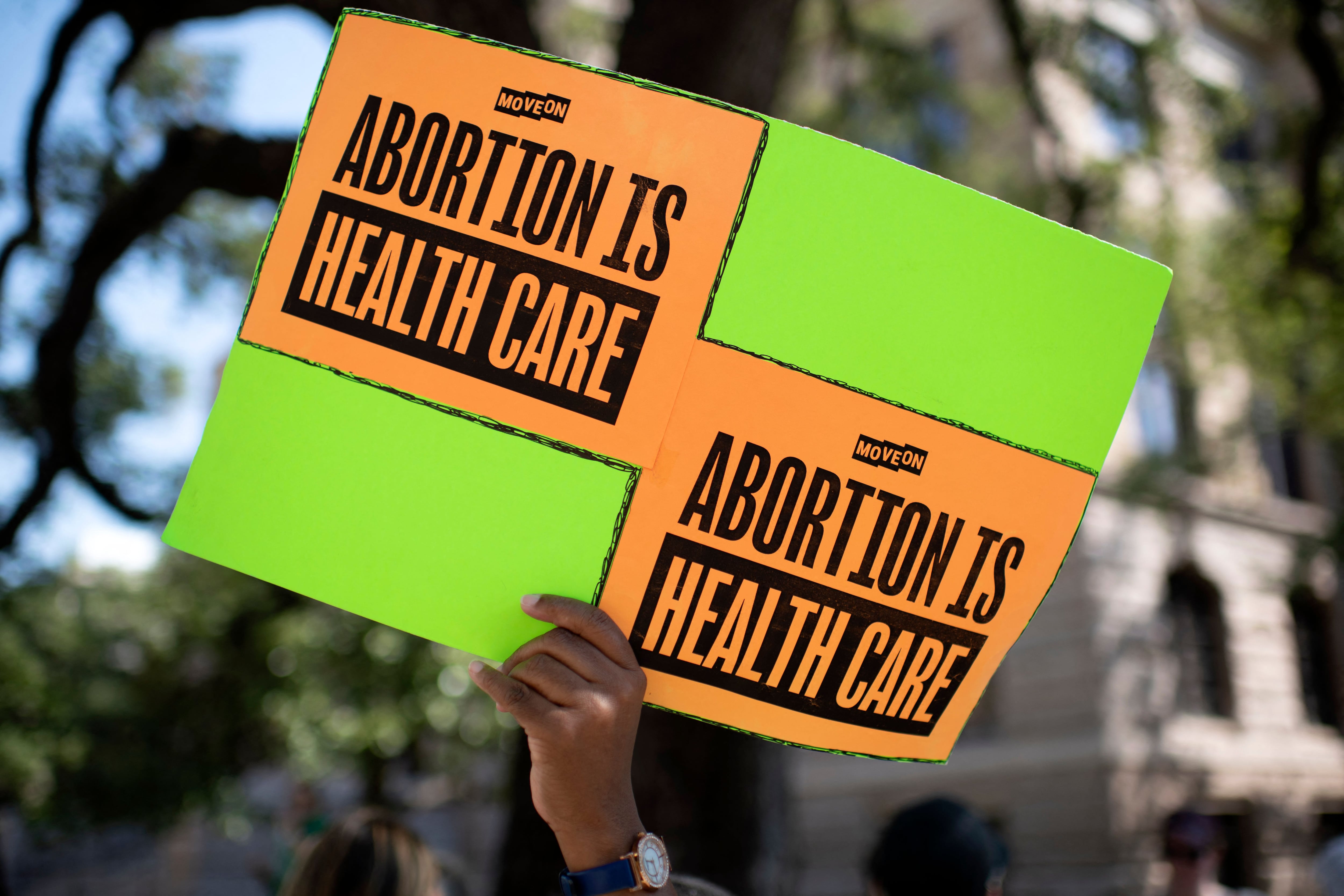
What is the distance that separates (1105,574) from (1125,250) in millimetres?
12927

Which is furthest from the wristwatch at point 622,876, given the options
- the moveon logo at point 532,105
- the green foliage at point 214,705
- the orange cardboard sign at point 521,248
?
the green foliage at point 214,705

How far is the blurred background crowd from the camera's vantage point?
14.2ft

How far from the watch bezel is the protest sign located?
171mm

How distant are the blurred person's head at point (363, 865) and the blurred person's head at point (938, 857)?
3.46 feet

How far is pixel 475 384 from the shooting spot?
3.84 feet

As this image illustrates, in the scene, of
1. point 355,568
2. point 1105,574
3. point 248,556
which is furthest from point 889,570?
point 1105,574

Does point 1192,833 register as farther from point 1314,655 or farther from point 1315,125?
point 1314,655

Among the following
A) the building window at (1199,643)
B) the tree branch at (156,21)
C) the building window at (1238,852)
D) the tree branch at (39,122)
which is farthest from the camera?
the building window at (1199,643)

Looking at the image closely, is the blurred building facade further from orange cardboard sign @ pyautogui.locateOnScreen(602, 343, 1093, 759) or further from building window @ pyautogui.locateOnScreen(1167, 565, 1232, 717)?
orange cardboard sign @ pyautogui.locateOnScreen(602, 343, 1093, 759)

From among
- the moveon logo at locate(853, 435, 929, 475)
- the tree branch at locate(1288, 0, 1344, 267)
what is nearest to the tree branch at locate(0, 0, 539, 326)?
the moveon logo at locate(853, 435, 929, 475)

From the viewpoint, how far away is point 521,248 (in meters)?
1.18

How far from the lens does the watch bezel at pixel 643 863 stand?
1.04m

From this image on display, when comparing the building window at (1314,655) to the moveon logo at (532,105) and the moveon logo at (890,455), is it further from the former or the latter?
the moveon logo at (532,105)

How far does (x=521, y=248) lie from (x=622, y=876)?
2.55 feet
